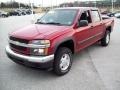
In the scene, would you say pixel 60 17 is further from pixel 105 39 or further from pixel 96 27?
pixel 105 39

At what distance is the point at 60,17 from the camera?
6.34 m

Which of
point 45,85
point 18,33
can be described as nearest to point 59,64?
point 45,85

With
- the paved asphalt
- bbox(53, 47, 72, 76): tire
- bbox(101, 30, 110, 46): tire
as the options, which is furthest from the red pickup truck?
bbox(101, 30, 110, 46): tire

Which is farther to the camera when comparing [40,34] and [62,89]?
[40,34]

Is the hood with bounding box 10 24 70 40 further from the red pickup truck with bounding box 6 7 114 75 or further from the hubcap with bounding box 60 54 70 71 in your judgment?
the hubcap with bounding box 60 54 70 71

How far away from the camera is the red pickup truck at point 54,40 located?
188 inches

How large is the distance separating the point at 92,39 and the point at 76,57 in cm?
85

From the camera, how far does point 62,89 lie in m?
4.56

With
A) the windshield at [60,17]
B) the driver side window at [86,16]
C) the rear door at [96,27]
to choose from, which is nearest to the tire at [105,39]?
the rear door at [96,27]

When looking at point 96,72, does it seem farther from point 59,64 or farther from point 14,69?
point 14,69

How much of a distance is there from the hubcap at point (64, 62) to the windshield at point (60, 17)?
1.05m

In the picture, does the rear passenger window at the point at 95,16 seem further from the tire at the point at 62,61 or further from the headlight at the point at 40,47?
the headlight at the point at 40,47

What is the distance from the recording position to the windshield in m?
6.05

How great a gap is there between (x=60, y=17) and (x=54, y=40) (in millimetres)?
1633
